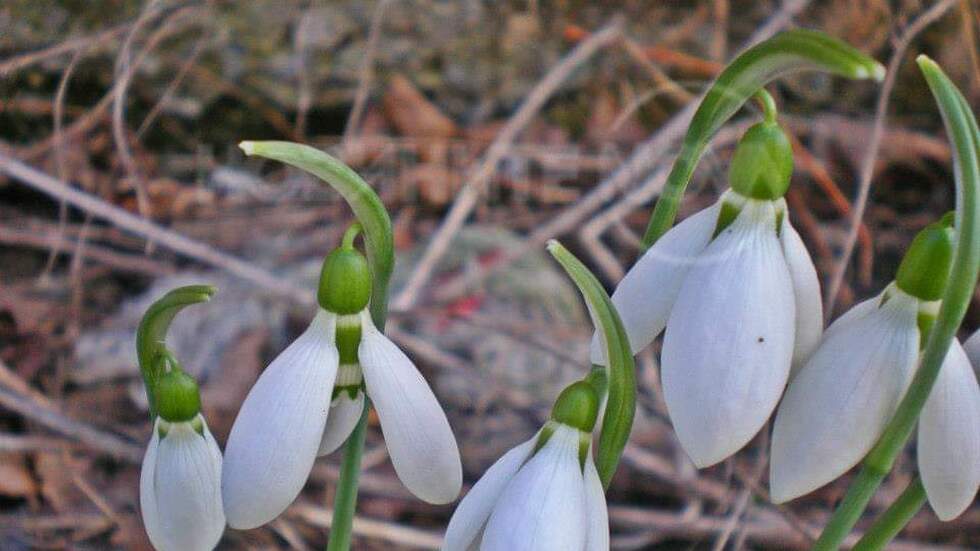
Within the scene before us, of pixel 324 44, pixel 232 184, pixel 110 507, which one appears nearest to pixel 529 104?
pixel 324 44

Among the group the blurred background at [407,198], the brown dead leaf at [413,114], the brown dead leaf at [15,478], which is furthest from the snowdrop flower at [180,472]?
the brown dead leaf at [413,114]

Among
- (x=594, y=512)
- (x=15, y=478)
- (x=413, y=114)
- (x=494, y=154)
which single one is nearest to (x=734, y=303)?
(x=594, y=512)

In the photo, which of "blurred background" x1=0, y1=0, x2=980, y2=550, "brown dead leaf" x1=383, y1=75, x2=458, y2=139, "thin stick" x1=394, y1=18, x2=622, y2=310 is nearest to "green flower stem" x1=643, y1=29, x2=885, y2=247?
"blurred background" x1=0, y1=0, x2=980, y2=550

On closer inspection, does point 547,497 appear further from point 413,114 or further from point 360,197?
point 413,114

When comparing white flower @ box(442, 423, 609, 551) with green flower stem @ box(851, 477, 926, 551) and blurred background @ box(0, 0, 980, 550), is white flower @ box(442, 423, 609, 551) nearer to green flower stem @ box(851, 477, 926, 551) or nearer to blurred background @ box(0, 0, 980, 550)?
green flower stem @ box(851, 477, 926, 551)

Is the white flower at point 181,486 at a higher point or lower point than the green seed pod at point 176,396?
lower

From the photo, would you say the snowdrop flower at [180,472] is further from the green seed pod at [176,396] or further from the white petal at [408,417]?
the white petal at [408,417]

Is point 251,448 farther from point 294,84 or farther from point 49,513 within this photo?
point 294,84
